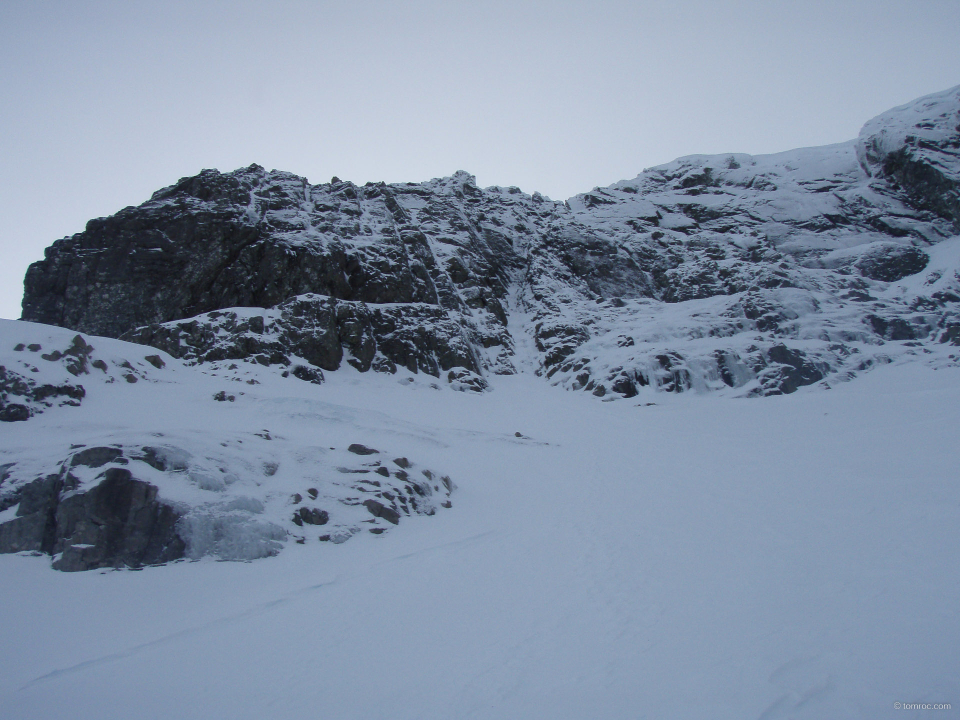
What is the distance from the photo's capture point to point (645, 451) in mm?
19406

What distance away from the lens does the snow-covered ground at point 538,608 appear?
491cm

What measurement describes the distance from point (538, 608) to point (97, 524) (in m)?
7.14

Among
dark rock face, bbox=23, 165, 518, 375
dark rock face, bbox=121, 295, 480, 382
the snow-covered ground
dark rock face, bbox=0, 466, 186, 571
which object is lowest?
the snow-covered ground

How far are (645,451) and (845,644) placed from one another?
14241 mm

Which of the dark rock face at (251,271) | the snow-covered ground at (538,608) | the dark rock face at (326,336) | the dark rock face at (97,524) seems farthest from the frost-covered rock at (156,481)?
the dark rock face at (251,271)

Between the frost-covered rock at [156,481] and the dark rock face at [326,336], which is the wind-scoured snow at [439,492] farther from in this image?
the dark rock face at [326,336]

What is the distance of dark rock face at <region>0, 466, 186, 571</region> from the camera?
7.73 m

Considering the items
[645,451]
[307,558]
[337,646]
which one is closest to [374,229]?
[645,451]

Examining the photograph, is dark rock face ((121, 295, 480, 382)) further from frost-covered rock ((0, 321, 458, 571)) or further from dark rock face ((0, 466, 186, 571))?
dark rock face ((0, 466, 186, 571))

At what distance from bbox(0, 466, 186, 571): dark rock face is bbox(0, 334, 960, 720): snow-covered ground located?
11.7 inches

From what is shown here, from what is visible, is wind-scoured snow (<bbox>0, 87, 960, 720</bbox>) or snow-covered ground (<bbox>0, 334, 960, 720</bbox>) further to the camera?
wind-scoured snow (<bbox>0, 87, 960, 720</bbox>)

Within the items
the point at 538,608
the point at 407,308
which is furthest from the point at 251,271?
the point at 538,608

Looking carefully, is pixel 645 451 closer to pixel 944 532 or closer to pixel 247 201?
pixel 944 532

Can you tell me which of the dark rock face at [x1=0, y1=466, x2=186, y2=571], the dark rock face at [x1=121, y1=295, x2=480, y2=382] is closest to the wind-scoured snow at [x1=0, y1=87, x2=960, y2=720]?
the dark rock face at [x1=0, y1=466, x2=186, y2=571]
